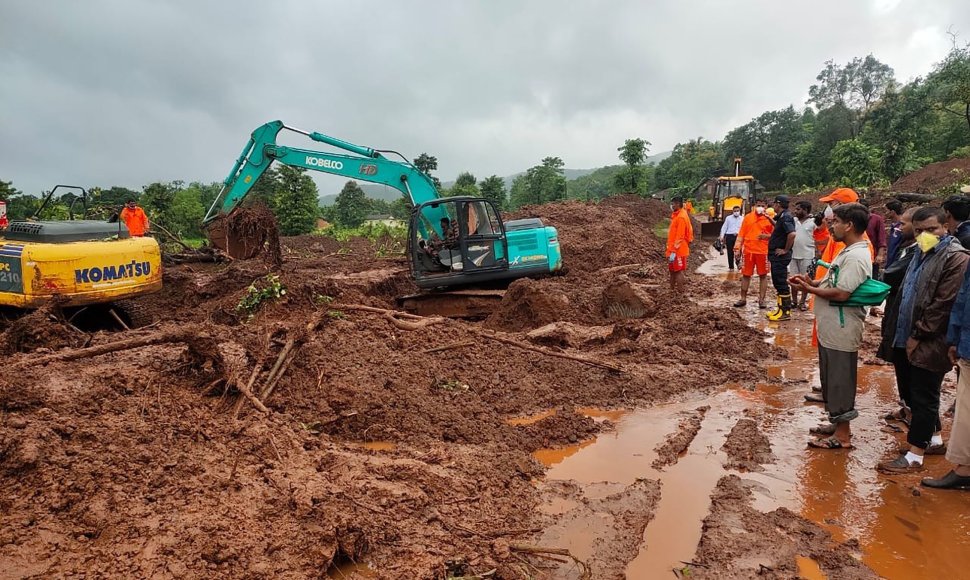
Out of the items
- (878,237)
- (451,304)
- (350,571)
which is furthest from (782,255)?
(350,571)

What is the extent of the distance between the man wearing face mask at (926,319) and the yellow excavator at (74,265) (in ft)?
26.6

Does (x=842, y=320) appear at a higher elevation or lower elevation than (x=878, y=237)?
lower

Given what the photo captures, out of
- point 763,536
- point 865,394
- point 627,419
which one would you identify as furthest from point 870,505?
point 865,394

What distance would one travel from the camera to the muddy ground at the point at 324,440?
275cm

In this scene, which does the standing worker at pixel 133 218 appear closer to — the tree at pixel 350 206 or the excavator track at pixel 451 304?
the excavator track at pixel 451 304

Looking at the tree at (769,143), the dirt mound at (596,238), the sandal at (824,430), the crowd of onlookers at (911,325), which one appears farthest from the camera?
the tree at (769,143)

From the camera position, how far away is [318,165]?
396 inches

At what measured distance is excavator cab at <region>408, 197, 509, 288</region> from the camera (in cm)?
855

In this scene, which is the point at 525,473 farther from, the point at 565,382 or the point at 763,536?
the point at 565,382

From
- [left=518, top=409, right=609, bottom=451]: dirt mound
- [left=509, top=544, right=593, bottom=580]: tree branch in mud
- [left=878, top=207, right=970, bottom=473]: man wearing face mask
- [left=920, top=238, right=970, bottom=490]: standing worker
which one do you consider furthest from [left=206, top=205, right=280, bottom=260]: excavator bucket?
[left=920, top=238, right=970, bottom=490]: standing worker

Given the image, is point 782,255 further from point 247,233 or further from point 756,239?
point 247,233

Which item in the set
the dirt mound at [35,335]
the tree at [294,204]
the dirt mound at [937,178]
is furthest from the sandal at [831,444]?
the tree at [294,204]

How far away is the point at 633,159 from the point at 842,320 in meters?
32.1

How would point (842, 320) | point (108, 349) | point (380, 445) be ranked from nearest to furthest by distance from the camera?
point (842, 320), point (380, 445), point (108, 349)
